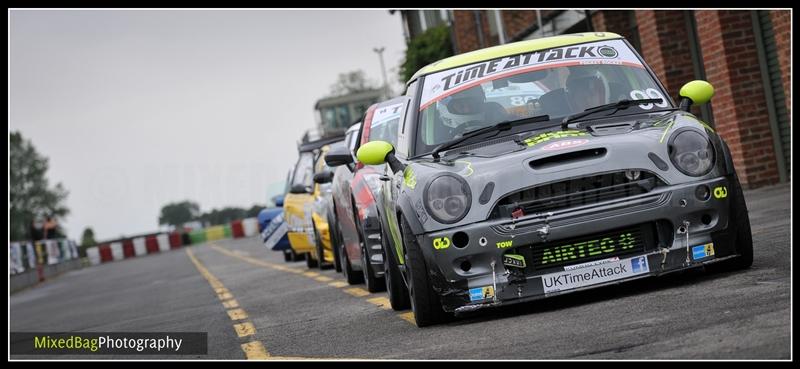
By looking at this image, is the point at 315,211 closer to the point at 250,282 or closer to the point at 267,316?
the point at 250,282

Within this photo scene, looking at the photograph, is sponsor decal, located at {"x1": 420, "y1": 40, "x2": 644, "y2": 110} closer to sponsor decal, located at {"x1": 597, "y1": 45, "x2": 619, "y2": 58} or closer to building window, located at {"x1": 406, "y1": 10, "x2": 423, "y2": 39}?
sponsor decal, located at {"x1": 597, "y1": 45, "x2": 619, "y2": 58}

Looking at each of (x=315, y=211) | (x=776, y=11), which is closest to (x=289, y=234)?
(x=315, y=211)

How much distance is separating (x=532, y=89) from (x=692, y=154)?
4.42 feet

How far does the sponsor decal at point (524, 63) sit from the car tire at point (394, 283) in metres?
0.98

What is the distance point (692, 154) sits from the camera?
25.9 ft

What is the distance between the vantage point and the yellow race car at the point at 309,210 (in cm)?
1628

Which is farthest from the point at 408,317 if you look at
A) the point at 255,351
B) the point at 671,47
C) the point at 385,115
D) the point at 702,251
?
the point at 671,47

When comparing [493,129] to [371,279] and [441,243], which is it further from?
[371,279]

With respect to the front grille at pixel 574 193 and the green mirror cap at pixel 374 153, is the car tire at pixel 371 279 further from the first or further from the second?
the front grille at pixel 574 193

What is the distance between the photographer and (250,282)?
18.0m

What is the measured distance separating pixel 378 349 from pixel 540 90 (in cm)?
223

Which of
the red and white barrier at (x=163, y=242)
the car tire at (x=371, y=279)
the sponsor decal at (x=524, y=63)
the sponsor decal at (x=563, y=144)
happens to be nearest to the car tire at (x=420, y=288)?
the sponsor decal at (x=563, y=144)

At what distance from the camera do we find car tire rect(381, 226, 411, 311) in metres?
9.36
